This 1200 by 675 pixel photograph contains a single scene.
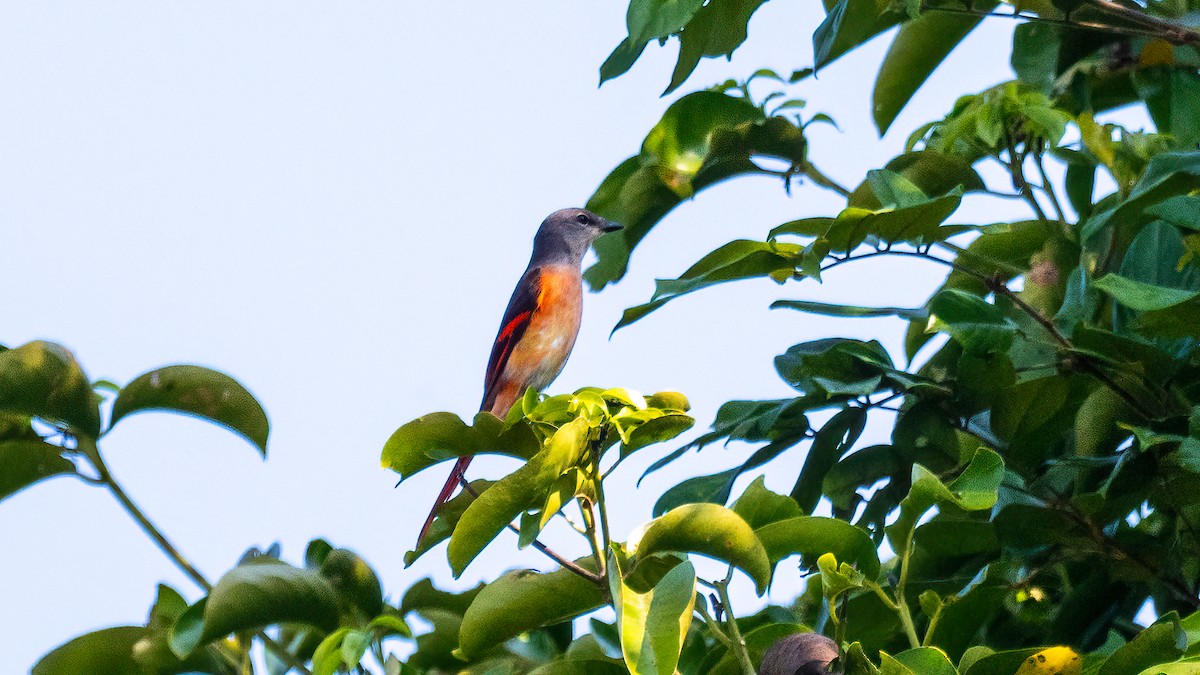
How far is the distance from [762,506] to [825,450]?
619mm

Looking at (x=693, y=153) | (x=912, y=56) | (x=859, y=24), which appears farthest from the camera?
(x=912, y=56)

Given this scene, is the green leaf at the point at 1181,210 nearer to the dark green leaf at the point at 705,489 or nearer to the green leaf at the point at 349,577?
the dark green leaf at the point at 705,489

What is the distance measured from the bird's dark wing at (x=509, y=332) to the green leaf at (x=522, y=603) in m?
3.36

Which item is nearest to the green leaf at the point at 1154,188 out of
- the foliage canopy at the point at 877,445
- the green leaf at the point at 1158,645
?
the foliage canopy at the point at 877,445

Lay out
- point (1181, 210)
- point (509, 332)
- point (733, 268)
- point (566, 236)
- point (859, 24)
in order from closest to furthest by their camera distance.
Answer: point (1181, 210) → point (733, 268) → point (859, 24) → point (509, 332) → point (566, 236)

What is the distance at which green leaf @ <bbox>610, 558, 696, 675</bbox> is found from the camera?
1.95 m

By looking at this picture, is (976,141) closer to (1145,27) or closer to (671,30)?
(1145,27)

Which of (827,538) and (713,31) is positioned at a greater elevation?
(713,31)

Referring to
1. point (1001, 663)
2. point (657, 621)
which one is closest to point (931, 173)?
point (1001, 663)

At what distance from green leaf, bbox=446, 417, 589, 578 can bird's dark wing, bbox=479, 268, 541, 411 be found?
350cm

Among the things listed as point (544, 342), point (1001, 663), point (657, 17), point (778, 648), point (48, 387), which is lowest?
point (544, 342)

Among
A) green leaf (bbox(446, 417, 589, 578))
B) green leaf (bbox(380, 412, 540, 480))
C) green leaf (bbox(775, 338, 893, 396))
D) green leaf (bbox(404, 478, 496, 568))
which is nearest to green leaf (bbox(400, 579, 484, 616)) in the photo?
green leaf (bbox(404, 478, 496, 568))

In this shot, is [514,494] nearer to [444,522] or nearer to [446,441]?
[446,441]

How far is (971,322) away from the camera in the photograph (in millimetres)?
2734
